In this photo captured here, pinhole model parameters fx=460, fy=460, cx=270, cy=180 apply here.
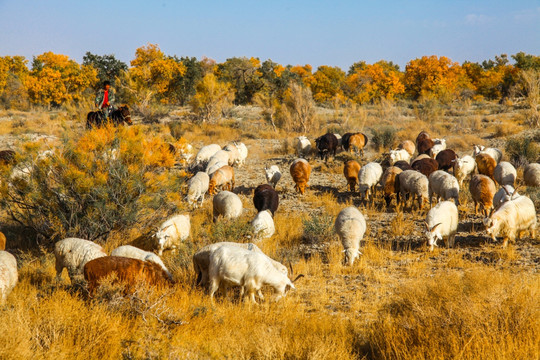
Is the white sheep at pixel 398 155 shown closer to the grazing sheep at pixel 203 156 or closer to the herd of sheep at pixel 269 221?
the herd of sheep at pixel 269 221

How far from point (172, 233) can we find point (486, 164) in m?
10.9

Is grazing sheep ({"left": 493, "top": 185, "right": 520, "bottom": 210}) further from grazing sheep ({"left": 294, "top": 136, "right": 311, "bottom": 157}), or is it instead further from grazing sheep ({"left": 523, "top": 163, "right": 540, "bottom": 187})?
grazing sheep ({"left": 294, "top": 136, "right": 311, "bottom": 157})

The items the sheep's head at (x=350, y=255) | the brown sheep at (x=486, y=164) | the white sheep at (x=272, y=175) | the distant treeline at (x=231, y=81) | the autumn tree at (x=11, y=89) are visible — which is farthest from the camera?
the autumn tree at (x=11, y=89)

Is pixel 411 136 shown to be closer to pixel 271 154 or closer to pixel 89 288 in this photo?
pixel 271 154

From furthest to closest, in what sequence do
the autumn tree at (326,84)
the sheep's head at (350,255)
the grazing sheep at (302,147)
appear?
the autumn tree at (326,84) < the grazing sheep at (302,147) < the sheep's head at (350,255)

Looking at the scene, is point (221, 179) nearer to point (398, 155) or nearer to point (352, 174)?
point (352, 174)

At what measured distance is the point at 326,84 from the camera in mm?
50719

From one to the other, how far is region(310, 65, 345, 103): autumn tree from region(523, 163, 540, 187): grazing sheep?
34.9 m

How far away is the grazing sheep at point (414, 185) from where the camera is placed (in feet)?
41.0

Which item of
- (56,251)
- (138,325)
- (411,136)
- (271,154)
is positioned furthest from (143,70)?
(138,325)

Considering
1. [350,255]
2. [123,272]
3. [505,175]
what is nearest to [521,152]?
[505,175]

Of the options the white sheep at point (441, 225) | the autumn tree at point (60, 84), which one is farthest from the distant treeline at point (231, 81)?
the white sheep at point (441, 225)

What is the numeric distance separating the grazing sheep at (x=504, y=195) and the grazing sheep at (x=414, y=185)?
1.84 meters

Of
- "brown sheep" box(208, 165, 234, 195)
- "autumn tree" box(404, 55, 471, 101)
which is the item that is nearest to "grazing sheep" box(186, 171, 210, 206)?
"brown sheep" box(208, 165, 234, 195)
